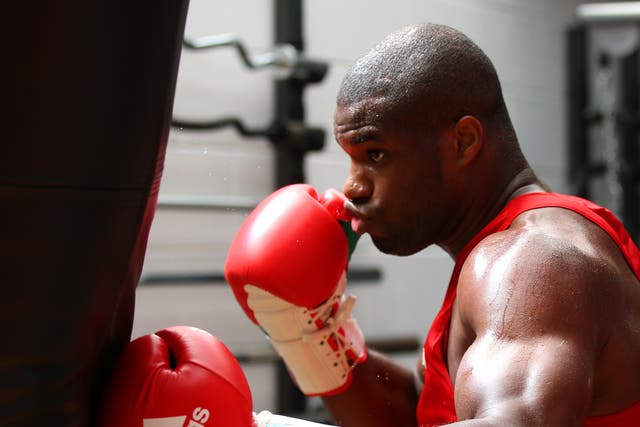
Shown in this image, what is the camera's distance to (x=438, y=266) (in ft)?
14.1

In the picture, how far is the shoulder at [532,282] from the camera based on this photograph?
1.03 meters

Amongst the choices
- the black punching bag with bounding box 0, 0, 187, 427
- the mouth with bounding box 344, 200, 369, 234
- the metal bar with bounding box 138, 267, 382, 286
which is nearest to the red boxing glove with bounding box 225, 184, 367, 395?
the mouth with bounding box 344, 200, 369, 234

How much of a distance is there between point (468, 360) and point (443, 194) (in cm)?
43

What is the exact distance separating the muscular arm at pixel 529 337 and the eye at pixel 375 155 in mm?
315

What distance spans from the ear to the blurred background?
149 centimetres

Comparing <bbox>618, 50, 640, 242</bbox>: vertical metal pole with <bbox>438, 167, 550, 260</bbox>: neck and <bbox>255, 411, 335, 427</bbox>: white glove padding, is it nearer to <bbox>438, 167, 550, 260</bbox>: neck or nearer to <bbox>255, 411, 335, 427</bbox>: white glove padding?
<bbox>438, 167, 550, 260</bbox>: neck

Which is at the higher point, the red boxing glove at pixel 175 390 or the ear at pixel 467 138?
the ear at pixel 467 138

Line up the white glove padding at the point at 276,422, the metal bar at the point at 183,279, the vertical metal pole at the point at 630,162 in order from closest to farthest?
the white glove padding at the point at 276,422 → the metal bar at the point at 183,279 → the vertical metal pole at the point at 630,162

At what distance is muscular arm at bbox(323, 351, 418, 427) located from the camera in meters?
1.79

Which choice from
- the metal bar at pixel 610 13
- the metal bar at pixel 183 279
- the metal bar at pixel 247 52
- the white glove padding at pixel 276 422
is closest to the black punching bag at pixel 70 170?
the white glove padding at pixel 276 422

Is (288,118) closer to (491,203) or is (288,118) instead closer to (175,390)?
(491,203)

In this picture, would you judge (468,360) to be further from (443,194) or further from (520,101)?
(520,101)

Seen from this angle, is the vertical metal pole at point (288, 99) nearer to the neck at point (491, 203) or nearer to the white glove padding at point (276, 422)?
the neck at point (491, 203)

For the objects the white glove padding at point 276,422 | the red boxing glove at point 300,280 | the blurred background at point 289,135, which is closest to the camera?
the white glove padding at point 276,422
